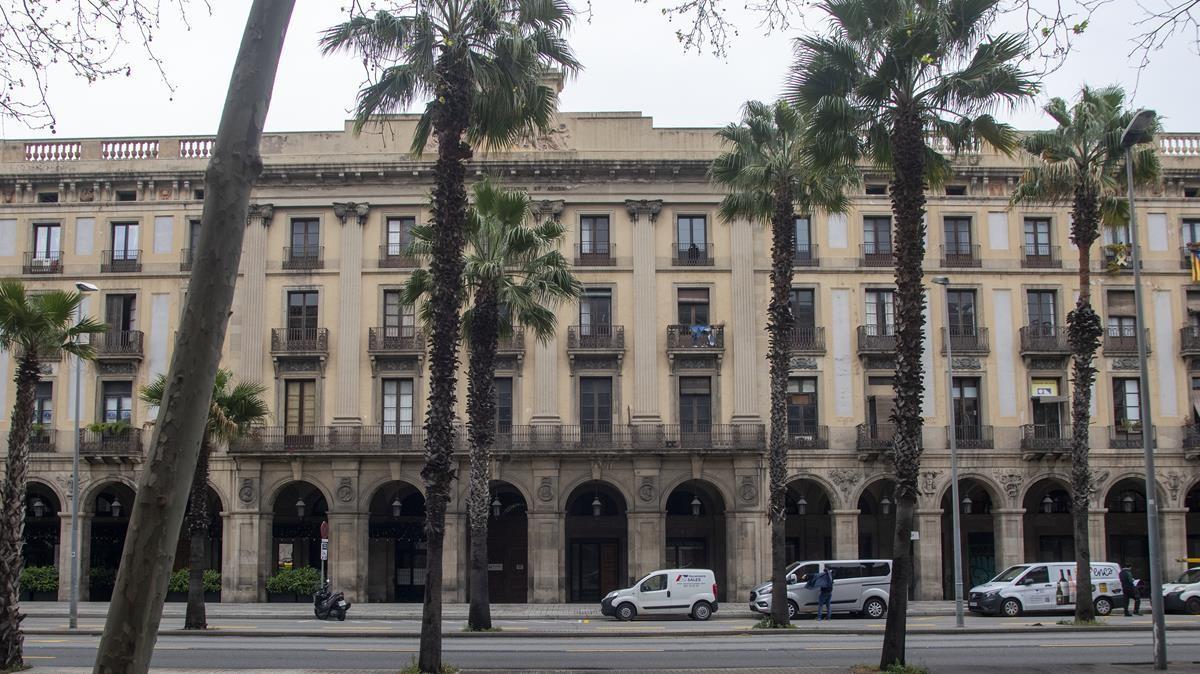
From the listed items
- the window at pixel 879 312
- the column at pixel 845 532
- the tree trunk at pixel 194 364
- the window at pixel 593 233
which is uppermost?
the window at pixel 593 233

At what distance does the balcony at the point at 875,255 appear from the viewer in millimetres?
45594

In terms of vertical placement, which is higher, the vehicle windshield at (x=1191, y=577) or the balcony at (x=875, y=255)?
the balcony at (x=875, y=255)

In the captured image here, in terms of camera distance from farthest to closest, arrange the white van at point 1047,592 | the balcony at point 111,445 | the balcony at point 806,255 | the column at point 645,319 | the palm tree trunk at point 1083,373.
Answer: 1. the balcony at point 806,255
2. the column at point 645,319
3. the balcony at point 111,445
4. the white van at point 1047,592
5. the palm tree trunk at point 1083,373

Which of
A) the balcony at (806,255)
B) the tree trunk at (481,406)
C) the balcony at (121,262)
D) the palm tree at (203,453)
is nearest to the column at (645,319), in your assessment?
the balcony at (806,255)

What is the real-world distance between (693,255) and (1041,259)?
13.4 meters

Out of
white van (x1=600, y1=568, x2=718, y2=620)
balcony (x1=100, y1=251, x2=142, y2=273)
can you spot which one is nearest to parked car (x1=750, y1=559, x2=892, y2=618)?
white van (x1=600, y1=568, x2=718, y2=620)

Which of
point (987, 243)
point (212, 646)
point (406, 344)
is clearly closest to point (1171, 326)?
point (987, 243)

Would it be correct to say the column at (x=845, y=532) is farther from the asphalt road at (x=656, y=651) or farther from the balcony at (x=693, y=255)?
the asphalt road at (x=656, y=651)

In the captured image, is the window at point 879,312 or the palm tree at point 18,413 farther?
the window at point 879,312

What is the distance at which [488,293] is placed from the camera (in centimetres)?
3103

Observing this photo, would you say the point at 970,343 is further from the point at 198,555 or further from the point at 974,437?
the point at 198,555

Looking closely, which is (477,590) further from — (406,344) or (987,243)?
(987,243)

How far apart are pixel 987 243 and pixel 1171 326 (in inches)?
301

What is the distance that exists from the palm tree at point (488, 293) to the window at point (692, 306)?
12.0 metres
